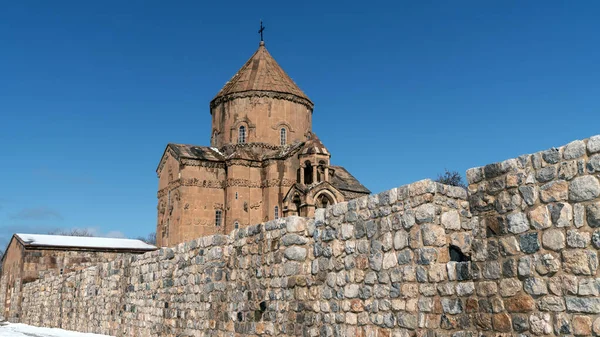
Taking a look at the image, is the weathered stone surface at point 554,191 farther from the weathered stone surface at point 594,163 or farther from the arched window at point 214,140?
the arched window at point 214,140

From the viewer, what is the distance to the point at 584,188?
14.9 ft

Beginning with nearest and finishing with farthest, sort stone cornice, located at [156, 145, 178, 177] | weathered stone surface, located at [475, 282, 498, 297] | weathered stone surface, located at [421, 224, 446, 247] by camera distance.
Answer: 1. weathered stone surface, located at [475, 282, 498, 297]
2. weathered stone surface, located at [421, 224, 446, 247]
3. stone cornice, located at [156, 145, 178, 177]

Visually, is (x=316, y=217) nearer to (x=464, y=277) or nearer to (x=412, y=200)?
(x=412, y=200)

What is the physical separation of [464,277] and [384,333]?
1.31 meters

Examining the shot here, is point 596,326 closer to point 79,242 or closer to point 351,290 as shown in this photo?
point 351,290

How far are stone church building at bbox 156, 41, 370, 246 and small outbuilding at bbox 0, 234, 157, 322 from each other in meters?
4.06

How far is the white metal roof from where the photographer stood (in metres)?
31.2

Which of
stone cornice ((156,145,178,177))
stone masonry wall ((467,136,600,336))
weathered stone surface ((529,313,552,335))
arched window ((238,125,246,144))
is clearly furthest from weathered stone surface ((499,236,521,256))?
arched window ((238,125,246,144))

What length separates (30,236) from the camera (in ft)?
109

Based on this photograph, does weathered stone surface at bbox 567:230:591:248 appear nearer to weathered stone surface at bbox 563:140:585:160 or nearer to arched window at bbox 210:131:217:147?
weathered stone surface at bbox 563:140:585:160

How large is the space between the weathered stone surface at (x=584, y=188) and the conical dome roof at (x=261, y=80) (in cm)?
3308

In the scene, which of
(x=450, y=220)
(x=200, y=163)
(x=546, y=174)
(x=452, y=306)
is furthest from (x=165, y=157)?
(x=546, y=174)

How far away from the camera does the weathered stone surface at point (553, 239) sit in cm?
464

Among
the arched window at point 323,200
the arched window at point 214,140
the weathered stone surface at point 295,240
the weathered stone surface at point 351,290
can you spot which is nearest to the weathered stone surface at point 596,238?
the weathered stone surface at point 351,290
